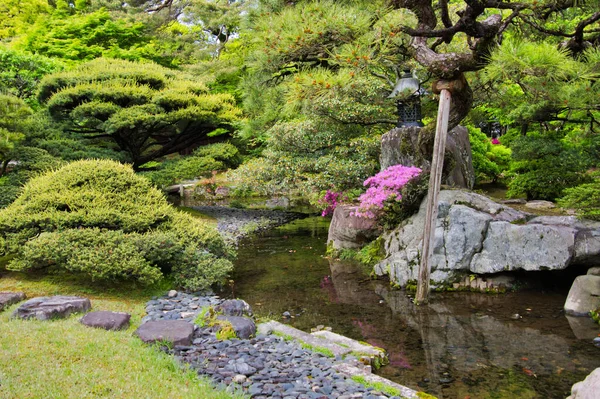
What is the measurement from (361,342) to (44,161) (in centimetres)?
896

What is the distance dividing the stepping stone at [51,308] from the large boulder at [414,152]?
5.95 metres

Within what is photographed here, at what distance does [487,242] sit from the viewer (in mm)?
7086

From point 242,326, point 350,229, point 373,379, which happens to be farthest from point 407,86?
point 373,379

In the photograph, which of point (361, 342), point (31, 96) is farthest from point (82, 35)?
point (361, 342)

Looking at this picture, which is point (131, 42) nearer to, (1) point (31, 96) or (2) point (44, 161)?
(1) point (31, 96)

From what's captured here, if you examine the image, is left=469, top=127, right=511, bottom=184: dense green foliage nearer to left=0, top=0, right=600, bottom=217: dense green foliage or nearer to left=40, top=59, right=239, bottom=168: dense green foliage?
left=0, top=0, right=600, bottom=217: dense green foliage

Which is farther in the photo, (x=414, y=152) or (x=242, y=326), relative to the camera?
(x=414, y=152)

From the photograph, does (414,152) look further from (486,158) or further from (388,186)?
(486,158)

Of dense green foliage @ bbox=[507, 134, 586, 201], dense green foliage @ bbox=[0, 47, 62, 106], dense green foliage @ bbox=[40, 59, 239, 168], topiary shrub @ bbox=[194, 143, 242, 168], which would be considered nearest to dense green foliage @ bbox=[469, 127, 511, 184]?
dense green foliage @ bbox=[507, 134, 586, 201]

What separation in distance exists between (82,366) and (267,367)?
1550 millimetres

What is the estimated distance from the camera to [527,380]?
4.44m

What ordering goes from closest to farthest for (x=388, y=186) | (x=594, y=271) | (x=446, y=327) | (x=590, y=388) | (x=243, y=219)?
(x=590, y=388)
(x=446, y=327)
(x=594, y=271)
(x=388, y=186)
(x=243, y=219)

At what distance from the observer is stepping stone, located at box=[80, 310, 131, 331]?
493 centimetres

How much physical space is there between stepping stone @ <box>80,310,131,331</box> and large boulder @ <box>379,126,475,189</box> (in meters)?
5.70
